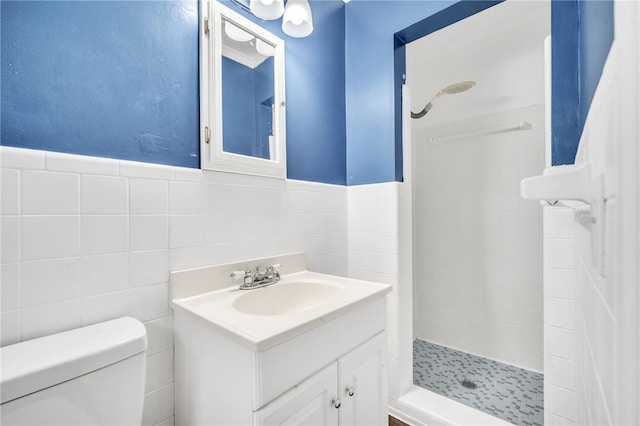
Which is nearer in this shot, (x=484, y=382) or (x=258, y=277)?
(x=258, y=277)

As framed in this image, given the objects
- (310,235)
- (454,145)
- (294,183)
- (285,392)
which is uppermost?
(454,145)

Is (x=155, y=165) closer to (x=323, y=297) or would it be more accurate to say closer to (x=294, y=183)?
(x=294, y=183)

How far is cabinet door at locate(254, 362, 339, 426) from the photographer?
66 cm

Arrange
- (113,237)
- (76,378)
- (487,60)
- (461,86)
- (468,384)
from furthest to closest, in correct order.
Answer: (487,60) → (461,86) → (468,384) → (113,237) → (76,378)

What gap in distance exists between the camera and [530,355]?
1.83 meters

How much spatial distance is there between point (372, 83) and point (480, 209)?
1.26m

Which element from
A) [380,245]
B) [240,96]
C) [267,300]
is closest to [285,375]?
[267,300]

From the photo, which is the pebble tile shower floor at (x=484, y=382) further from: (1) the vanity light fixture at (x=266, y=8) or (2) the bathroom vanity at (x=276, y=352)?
(1) the vanity light fixture at (x=266, y=8)

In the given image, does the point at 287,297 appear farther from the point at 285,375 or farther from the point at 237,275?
the point at 285,375

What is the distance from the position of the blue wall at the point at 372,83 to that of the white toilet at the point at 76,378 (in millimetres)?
1278

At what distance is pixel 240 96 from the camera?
3.70ft

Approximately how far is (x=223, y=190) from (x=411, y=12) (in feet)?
4.33

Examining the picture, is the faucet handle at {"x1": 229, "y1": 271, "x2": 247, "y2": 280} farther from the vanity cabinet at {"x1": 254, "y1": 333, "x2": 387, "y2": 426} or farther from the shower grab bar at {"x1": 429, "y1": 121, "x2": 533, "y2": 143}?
the shower grab bar at {"x1": 429, "y1": 121, "x2": 533, "y2": 143}

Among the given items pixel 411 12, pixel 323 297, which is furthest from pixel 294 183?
pixel 411 12
